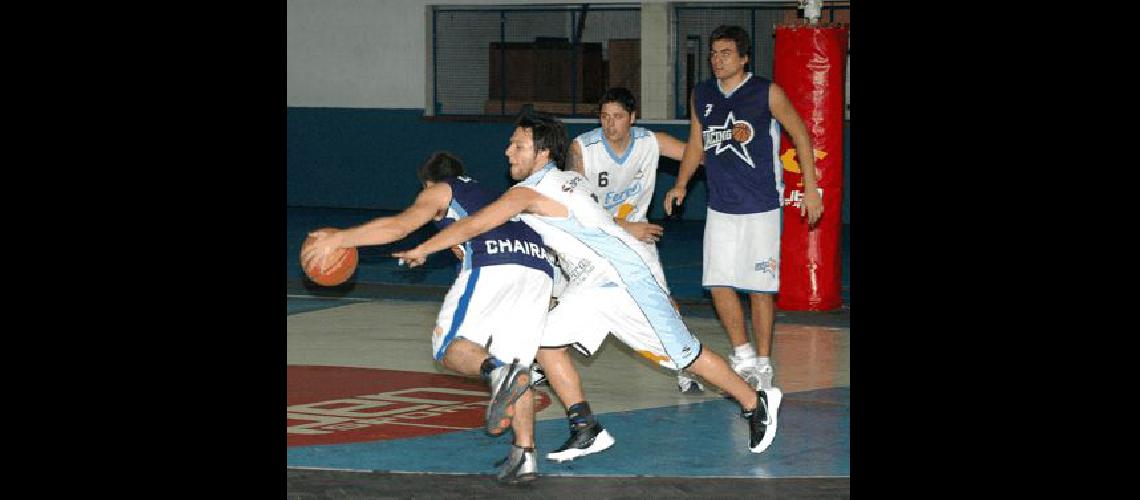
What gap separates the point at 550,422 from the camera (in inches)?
326

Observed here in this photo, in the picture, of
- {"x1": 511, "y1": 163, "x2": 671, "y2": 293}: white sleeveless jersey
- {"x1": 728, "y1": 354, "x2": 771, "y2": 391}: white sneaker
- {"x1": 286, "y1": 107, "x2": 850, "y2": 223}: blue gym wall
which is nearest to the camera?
{"x1": 511, "y1": 163, "x2": 671, "y2": 293}: white sleeveless jersey

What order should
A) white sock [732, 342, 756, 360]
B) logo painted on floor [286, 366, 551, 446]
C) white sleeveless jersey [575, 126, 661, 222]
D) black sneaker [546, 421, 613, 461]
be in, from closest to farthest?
1. black sneaker [546, 421, 613, 461]
2. logo painted on floor [286, 366, 551, 446]
3. white sock [732, 342, 756, 360]
4. white sleeveless jersey [575, 126, 661, 222]

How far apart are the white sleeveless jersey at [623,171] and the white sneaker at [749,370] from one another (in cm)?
103

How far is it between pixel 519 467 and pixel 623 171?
2.79 metres

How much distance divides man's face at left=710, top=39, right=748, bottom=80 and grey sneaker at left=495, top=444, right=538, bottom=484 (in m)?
2.77

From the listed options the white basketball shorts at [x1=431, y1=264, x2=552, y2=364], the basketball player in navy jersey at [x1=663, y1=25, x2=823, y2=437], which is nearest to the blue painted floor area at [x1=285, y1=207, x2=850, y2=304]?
the basketball player in navy jersey at [x1=663, y1=25, x2=823, y2=437]

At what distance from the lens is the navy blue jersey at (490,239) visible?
709 cm

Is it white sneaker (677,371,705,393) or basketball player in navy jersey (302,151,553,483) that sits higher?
basketball player in navy jersey (302,151,553,483)

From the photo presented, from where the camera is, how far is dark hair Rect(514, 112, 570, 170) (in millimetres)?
7082

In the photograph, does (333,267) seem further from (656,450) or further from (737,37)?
(737,37)

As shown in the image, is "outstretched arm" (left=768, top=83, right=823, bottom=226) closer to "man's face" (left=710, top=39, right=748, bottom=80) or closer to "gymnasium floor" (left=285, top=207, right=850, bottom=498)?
"man's face" (left=710, top=39, right=748, bottom=80)

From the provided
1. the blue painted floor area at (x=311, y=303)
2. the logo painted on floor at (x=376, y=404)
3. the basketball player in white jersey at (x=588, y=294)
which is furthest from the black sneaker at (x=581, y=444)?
the blue painted floor area at (x=311, y=303)

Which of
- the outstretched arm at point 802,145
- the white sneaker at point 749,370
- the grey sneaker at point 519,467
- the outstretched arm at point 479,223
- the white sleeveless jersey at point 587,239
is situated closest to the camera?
the outstretched arm at point 479,223

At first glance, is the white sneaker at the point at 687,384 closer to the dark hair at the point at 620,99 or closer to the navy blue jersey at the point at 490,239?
the dark hair at the point at 620,99
